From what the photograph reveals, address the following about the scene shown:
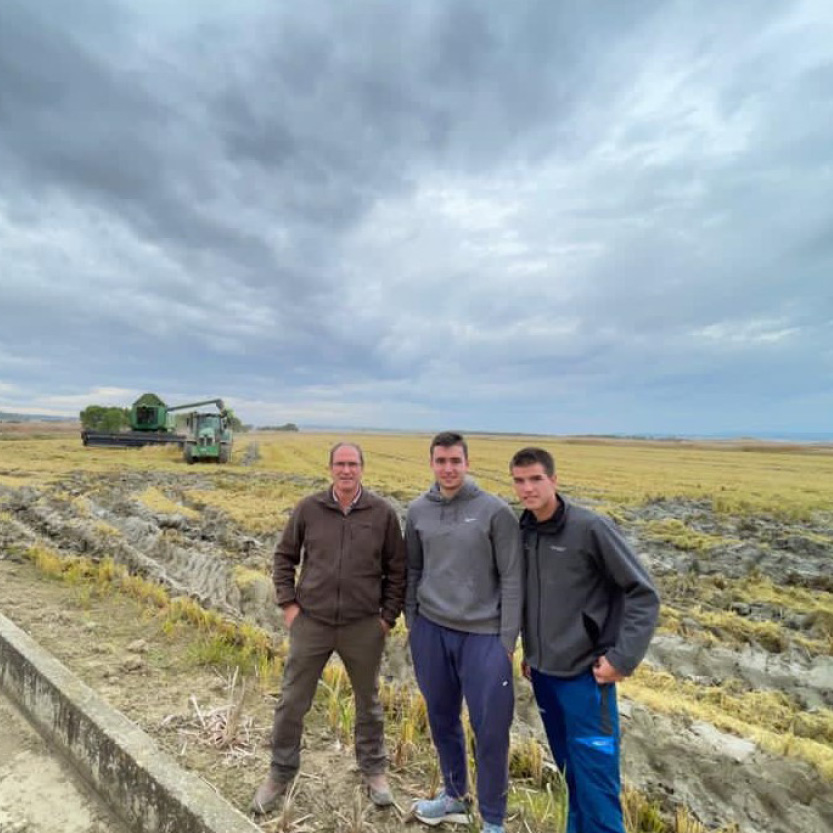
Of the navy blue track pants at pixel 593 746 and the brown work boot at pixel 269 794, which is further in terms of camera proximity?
the brown work boot at pixel 269 794

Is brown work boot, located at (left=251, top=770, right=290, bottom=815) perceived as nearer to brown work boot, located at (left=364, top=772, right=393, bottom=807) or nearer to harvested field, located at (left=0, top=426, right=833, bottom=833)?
harvested field, located at (left=0, top=426, right=833, bottom=833)

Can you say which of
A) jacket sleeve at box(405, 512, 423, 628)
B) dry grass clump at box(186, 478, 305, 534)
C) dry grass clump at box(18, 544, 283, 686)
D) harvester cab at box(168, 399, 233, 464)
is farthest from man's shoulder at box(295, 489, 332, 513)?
harvester cab at box(168, 399, 233, 464)

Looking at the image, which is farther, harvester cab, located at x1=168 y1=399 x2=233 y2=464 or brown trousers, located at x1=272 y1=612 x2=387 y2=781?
harvester cab, located at x1=168 y1=399 x2=233 y2=464

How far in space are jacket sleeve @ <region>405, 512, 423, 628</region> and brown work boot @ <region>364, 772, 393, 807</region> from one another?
928 mm

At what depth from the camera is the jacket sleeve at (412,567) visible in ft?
10.0

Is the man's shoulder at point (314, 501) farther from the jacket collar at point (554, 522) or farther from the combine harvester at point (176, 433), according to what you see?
the combine harvester at point (176, 433)

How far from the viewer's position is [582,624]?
2602 mm

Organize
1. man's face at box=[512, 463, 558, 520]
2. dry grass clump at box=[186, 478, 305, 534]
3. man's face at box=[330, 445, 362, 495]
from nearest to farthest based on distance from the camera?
man's face at box=[512, 463, 558, 520]
man's face at box=[330, 445, 362, 495]
dry grass clump at box=[186, 478, 305, 534]

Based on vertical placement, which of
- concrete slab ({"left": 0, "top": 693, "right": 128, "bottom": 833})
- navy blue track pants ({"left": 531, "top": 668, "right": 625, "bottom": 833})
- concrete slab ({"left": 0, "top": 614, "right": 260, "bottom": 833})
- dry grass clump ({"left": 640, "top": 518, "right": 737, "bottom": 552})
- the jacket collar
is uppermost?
the jacket collar

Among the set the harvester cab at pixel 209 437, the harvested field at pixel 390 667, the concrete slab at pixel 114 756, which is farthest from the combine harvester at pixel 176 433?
the concrete slab at pixel 114 756

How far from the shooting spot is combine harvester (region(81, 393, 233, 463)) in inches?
1117

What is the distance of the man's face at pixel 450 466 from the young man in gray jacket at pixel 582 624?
11.3 inches

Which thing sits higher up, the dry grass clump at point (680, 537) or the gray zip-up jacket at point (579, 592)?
the gray zip-up jacket at point (579, 592)

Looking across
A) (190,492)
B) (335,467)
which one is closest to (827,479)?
(190,492)
